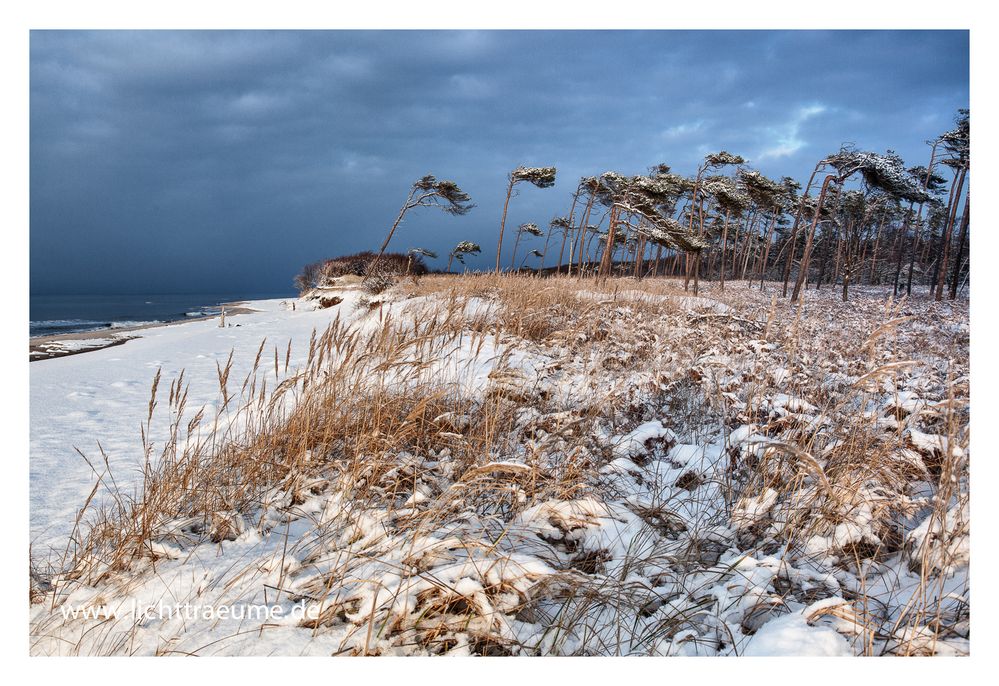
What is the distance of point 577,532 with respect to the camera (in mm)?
1821

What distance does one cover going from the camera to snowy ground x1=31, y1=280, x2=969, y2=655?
52.2 inches

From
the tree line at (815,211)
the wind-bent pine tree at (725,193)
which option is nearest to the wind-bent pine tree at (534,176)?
the tree line at (815,211)

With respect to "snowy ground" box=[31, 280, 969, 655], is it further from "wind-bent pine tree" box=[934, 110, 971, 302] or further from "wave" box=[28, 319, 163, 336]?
"wave" box=[28, 319, 163, 336]

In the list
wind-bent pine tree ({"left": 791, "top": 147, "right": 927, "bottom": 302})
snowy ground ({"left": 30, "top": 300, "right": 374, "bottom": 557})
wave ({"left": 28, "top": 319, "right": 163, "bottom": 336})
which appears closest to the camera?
snowy ground ({"left": 30, "top": 300, "right": 374, "bottom": 557})

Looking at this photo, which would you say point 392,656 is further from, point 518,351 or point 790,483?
point 518,351

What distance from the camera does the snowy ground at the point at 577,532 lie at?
4.35ft

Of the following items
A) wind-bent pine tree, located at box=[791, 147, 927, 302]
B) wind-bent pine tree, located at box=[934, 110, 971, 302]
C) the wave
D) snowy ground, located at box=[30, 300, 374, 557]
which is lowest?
the wave

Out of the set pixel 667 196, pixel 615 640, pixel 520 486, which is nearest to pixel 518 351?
pixel 520 486

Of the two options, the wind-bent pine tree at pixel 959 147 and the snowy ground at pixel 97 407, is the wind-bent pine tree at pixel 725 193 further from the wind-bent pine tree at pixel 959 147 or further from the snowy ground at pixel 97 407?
the snowy ground at pixel 97 407

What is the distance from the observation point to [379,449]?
7.80ft

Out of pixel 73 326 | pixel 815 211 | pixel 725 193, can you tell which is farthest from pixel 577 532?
pixel 725 193

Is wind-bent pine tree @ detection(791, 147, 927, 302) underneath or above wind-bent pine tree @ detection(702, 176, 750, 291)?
underneath

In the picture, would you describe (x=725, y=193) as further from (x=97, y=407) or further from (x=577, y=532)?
(x=97, y=407)

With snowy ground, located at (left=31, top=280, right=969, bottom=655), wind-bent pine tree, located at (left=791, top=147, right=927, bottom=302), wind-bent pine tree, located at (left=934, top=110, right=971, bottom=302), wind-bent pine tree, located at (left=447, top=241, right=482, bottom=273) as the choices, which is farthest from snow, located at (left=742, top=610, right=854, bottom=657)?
wind-bent pine tree, located at (left=447, top=241, right=482, bottom=273)
